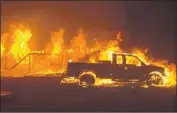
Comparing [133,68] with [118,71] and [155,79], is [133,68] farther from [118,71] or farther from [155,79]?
[155,79]

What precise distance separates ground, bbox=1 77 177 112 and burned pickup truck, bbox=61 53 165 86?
11cm

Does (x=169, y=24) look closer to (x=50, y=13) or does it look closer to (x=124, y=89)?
(x=124, y=89)

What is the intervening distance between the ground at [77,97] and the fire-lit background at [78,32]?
12cm

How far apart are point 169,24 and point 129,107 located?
1.01 metres

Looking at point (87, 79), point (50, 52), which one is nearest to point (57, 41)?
point (50, 52)

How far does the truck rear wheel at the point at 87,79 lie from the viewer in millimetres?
3947

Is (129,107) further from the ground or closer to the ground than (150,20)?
closer to the ground

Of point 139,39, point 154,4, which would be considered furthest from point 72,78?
point 154,4

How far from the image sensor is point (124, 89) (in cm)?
396

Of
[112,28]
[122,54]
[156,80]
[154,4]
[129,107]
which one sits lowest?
[129,107]

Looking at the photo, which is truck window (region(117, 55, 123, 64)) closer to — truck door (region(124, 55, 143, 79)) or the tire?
truck door (region(124, 55, 143, 79))

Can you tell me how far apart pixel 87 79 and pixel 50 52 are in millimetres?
504

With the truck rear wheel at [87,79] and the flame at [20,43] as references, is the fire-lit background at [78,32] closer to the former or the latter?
the flame at [20,43]

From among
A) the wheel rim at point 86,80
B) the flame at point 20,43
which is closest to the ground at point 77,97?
the wheel rim at point 86,80
